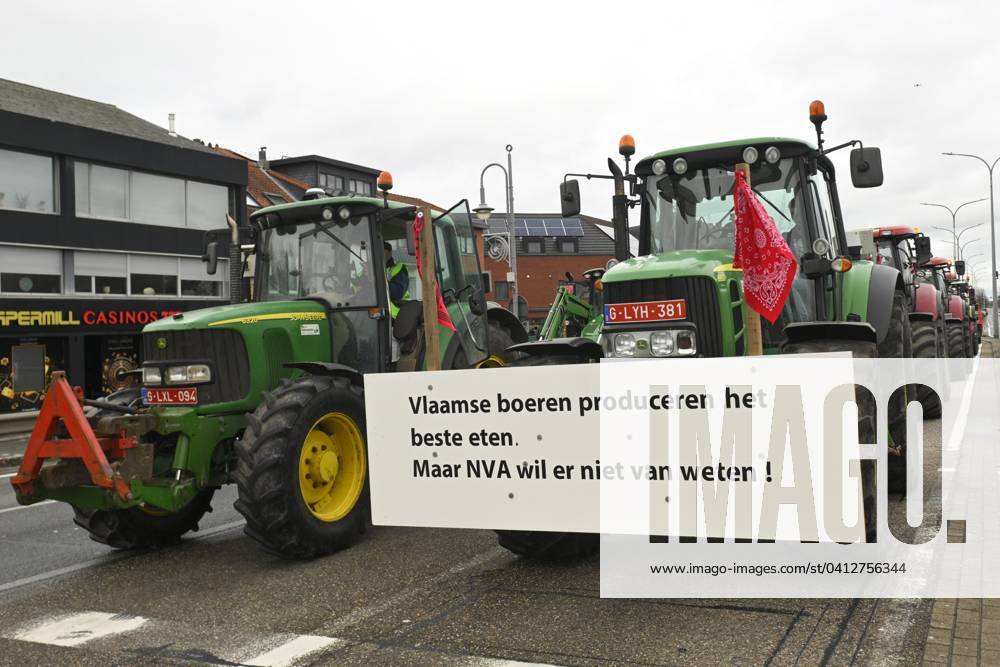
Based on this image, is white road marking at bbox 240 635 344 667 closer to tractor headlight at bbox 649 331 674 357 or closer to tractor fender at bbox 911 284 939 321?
tractor headlight at bbox 649 331 674 357

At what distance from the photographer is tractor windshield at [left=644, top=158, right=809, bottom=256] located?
645 centimetres

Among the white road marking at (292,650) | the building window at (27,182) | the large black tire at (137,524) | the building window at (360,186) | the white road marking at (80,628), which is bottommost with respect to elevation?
the white road marking at (80,628)

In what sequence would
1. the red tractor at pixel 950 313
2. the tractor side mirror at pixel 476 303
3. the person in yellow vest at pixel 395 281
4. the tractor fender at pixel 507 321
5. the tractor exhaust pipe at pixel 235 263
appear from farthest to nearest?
1. the red tractor at pixel 950 313
2. the tractor fender at pixel 507 321
3. the tractor side mirror at pixel 476 303
4. the tractor exhaust pipe at pixel 235 263
5. the person in yellow vest at pixel 395 281

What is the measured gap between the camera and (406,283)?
8.02 metres

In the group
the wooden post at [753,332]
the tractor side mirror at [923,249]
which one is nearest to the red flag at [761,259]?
the wooden post at [753,332]

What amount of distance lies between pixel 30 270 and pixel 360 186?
20.8m

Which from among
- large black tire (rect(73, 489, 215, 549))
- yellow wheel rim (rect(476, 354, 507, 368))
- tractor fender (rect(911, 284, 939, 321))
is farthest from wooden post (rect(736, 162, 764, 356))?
tractor fender (rect(911, 284, 939, 321))

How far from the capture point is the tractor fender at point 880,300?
22.4ft

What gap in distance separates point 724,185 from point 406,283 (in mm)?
2934

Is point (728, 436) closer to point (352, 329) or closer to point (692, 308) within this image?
point (692, 308)

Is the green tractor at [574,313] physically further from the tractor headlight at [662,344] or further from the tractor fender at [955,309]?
the tractor fender at [955,309]

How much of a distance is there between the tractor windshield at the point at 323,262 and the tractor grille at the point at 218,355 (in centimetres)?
99

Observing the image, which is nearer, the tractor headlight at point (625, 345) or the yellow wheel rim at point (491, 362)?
the tractor headlight at point (625, 345)

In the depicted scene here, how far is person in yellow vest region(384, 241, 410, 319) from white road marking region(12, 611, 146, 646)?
328cm
